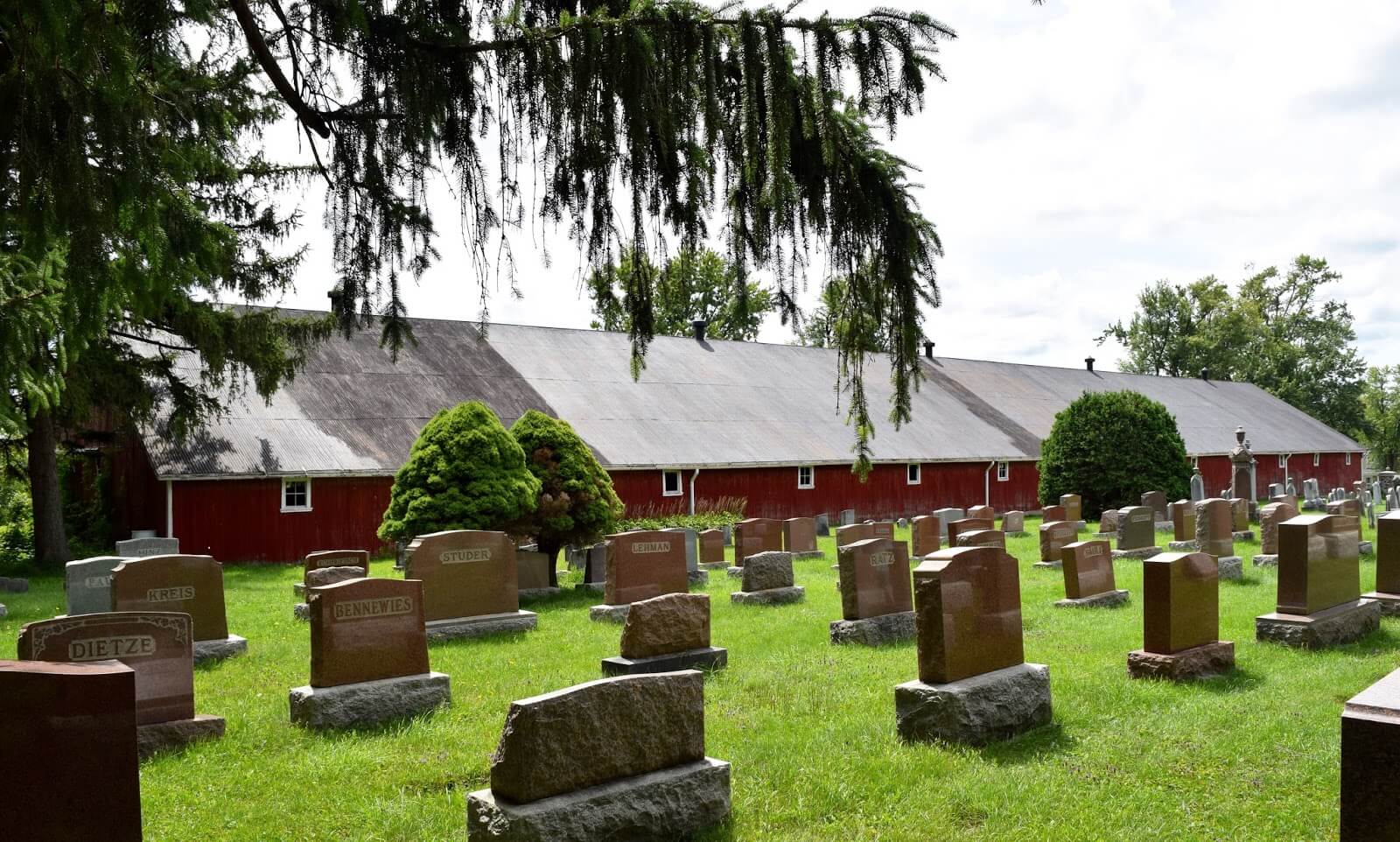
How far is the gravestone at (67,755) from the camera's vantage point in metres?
3.55

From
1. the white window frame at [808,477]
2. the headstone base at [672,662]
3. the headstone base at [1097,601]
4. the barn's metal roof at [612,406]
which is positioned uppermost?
the barn's metal roof at [612,406]

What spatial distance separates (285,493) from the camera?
886 inches

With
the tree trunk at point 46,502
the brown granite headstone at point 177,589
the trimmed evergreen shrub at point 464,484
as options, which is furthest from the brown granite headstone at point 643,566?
the tree trunk at point 46,502

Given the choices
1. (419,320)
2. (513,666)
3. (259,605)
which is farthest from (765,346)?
(513,666)

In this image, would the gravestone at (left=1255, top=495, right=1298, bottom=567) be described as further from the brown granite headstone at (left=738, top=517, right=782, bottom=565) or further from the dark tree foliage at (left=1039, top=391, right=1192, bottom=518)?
the dark tree foliage at (left=1039, top=391, right=1192, bottom=518)

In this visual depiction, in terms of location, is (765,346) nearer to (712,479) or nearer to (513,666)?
(712,479)

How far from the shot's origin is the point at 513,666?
33.0 feet

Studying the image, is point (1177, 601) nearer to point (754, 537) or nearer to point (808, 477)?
point (754, 537)

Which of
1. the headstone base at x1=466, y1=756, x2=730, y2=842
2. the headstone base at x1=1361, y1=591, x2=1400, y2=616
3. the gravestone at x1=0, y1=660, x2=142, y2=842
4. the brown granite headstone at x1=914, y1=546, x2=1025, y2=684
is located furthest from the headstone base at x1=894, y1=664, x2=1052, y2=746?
the headstone base at x1=1361, y1=591, x2=1400, y2=616

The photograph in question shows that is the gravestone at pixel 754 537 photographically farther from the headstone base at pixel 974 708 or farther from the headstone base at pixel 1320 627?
the headstone base at pixel 974 708

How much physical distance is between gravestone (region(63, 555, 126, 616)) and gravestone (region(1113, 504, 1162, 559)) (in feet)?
51.5

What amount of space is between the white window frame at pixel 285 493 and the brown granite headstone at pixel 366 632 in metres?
15.1

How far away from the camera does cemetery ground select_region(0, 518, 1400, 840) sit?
5.57 metres

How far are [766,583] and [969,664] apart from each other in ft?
23.0
